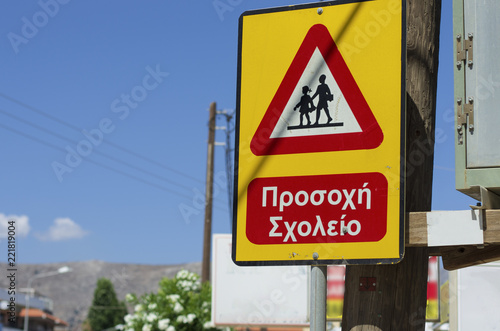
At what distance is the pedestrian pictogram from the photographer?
3.22 meters

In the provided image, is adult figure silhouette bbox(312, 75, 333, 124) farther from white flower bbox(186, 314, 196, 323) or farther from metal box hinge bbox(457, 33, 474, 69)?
white flower bbox(186, 314, 196, 323)

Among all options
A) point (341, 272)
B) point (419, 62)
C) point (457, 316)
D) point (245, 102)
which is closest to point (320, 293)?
point (245, 102)

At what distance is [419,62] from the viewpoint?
157 inches

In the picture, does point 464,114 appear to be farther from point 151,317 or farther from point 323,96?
point 151,317

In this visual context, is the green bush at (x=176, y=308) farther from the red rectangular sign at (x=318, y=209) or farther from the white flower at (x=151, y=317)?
the red rectangular sign at (x=318, y=209)

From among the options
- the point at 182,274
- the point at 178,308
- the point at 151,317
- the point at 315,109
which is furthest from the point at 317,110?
the point at 182,274

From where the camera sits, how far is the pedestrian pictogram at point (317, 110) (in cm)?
322

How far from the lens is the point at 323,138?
326cm

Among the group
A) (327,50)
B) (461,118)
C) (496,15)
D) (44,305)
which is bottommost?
(44,305)

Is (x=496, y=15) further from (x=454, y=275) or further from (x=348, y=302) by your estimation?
(x=454, y=275)

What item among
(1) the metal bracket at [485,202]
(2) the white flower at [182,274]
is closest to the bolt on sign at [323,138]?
(1) the metal bracket at [485,202]

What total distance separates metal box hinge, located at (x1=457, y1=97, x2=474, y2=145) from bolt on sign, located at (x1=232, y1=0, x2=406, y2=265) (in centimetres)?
53

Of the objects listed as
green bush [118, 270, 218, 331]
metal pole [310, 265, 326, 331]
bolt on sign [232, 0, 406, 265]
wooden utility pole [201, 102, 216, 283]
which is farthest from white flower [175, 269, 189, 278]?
metal pole [310, 265, 326, 331]

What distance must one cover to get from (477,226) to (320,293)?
2.85ft
